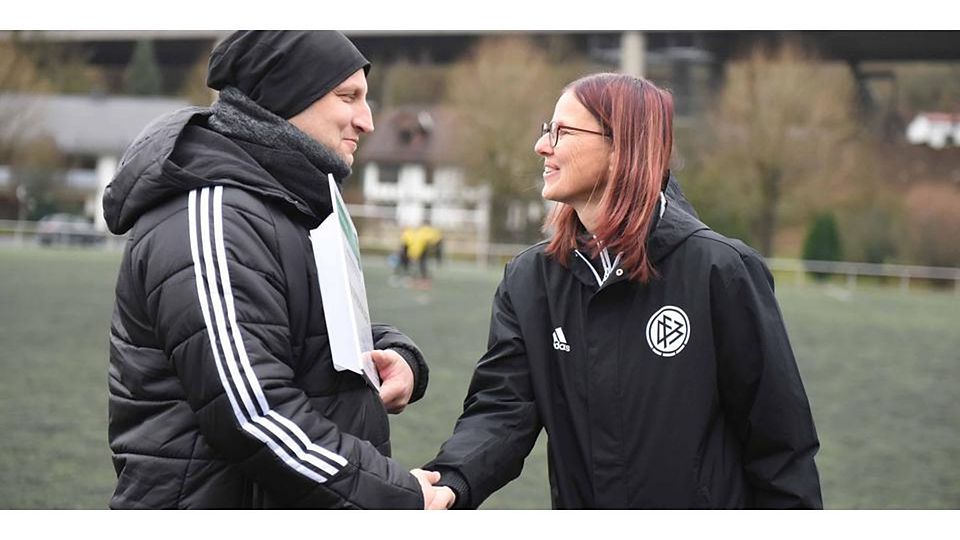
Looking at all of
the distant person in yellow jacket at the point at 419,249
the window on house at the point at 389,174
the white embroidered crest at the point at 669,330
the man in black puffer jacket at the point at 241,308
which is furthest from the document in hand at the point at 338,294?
the window on house at the point at 389,174

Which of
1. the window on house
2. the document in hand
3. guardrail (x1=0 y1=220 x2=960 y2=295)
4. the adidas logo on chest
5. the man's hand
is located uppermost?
the document in hand

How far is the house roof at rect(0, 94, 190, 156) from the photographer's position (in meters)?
24.8

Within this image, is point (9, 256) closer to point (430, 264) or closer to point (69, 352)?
point (430, 264)

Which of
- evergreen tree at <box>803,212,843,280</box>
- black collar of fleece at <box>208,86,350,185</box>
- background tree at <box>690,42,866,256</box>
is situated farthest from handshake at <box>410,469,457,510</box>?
evergreen tree at <box>803,212,843,280</box>

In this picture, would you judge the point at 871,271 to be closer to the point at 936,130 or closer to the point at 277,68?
the point at 936,130

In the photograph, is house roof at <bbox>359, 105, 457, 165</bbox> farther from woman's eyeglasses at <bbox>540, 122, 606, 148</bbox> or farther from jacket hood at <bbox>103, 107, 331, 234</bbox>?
jacket hood at <bbox>103, 107, 331, 234</bbox>

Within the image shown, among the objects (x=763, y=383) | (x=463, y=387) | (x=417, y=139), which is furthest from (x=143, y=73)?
(x=763, y=383)

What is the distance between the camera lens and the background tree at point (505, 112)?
27.7m

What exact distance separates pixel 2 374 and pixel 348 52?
8414mm

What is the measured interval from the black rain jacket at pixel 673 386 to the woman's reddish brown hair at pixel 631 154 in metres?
0.03

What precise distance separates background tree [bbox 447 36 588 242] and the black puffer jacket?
83.3 feet

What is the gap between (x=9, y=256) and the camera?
22109 millimetres

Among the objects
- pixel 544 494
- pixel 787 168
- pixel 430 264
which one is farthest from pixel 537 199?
pixel 544 494

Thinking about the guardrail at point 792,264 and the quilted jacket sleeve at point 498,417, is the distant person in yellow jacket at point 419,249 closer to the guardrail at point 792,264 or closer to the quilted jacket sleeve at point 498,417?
the guardrail at point 792,264
